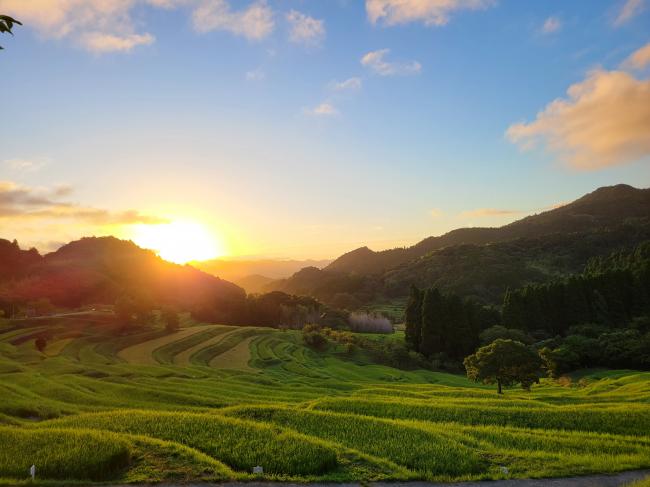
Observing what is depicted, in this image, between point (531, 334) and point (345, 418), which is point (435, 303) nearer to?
point (531, 334)

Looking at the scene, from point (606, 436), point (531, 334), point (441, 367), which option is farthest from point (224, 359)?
point (531, 334)

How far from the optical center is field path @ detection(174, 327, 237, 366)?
219 feet

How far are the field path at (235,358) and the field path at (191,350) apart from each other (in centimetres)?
360

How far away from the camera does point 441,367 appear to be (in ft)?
308

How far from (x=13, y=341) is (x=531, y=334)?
96576mm

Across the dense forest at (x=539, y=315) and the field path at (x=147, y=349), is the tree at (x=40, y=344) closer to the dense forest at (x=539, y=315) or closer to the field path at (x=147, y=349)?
the field path at (x=147, y=349)

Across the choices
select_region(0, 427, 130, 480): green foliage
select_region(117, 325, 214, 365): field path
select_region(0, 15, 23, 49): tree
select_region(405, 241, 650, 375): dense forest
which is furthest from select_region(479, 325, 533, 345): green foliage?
select_region(0, 15, 23, 49): tree

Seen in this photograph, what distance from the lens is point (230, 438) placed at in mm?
18328

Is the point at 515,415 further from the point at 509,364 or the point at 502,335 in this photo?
the point at 502,335

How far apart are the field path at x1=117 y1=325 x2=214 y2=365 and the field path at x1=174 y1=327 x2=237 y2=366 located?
3.52 m

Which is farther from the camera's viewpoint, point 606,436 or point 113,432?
point 606,436

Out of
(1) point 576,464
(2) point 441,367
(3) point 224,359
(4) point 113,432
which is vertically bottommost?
(2) point 441,367

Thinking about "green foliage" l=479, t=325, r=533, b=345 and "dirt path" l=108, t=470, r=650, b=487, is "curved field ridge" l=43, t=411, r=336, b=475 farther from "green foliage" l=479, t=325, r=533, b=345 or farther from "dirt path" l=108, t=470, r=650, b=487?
"green foliage" l=479, t=325, r=533, b=345

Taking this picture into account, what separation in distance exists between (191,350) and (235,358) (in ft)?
25.6
